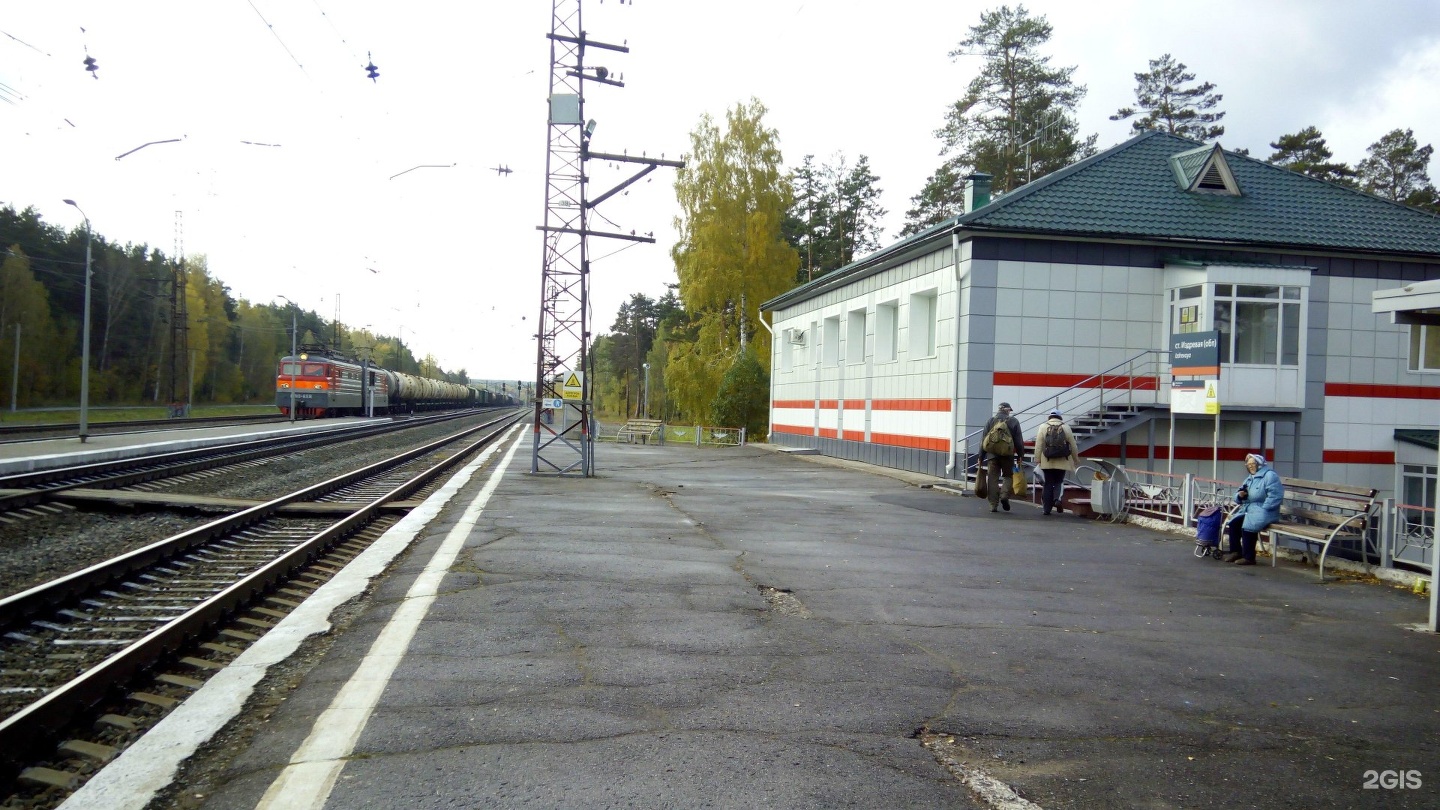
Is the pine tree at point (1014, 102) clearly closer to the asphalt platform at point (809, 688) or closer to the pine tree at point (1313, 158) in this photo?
the pine tree at point (1313, 158)

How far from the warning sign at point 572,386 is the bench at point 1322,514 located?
488 inches

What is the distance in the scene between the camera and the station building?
65.4 feet

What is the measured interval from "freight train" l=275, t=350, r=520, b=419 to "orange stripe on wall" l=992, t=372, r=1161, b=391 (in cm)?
3341

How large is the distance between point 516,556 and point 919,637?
413 centimetres

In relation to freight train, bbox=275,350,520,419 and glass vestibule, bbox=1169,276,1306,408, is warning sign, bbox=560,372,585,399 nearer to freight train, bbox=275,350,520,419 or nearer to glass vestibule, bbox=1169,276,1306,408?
glass vestibule, bbox=1169,276,1306,408

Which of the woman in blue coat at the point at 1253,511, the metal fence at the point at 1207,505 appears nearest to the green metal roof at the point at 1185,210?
the metal fence at the point at 1207,505

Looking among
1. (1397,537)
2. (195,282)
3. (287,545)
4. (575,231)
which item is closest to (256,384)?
(195,282)

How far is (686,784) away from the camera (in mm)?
3723

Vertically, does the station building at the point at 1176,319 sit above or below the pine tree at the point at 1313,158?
below

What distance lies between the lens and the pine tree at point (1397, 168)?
4447 centimetres

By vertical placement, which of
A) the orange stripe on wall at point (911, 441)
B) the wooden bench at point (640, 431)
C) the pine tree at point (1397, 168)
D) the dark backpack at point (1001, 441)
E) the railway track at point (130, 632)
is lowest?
the railway track at point (130, 632)

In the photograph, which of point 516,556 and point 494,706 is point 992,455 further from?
point 494,706

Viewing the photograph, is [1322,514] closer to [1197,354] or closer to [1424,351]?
[1197,354]

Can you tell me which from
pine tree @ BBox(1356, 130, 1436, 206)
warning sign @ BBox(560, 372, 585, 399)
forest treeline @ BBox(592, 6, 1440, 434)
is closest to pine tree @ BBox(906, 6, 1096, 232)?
forest treeline @ BBox(592, 6, 1440, 434)
